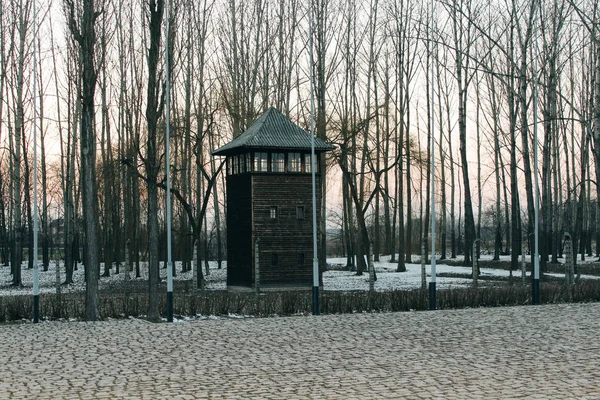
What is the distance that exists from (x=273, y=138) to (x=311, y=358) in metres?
22.0

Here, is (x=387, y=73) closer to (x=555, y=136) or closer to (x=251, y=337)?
(x=555, y=136)

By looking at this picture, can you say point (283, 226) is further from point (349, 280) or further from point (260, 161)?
point (349, 280)

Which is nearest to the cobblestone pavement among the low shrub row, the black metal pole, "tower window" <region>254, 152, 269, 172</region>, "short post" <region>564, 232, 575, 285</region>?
the low shrub row

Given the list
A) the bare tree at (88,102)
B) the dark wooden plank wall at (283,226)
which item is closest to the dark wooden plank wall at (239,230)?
the dark wooden plank wall at (283,226)

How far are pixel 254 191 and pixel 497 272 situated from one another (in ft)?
59.8

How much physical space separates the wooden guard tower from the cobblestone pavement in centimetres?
1436

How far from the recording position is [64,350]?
15.4 meters

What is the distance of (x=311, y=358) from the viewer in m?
13.9

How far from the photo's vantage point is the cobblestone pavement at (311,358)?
1099 centimetres

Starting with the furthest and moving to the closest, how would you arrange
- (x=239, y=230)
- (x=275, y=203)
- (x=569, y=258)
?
(x=239, y=230) < (x=275, y=203) < (x=569, y=258)

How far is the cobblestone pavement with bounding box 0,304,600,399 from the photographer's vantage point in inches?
433

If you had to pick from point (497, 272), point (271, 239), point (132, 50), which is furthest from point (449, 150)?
point (271, 239)

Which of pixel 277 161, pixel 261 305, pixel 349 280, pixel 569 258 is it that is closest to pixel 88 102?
pixel 261 305

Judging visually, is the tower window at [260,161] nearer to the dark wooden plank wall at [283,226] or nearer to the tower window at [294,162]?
the dark wooden plank wall at [283,226]
